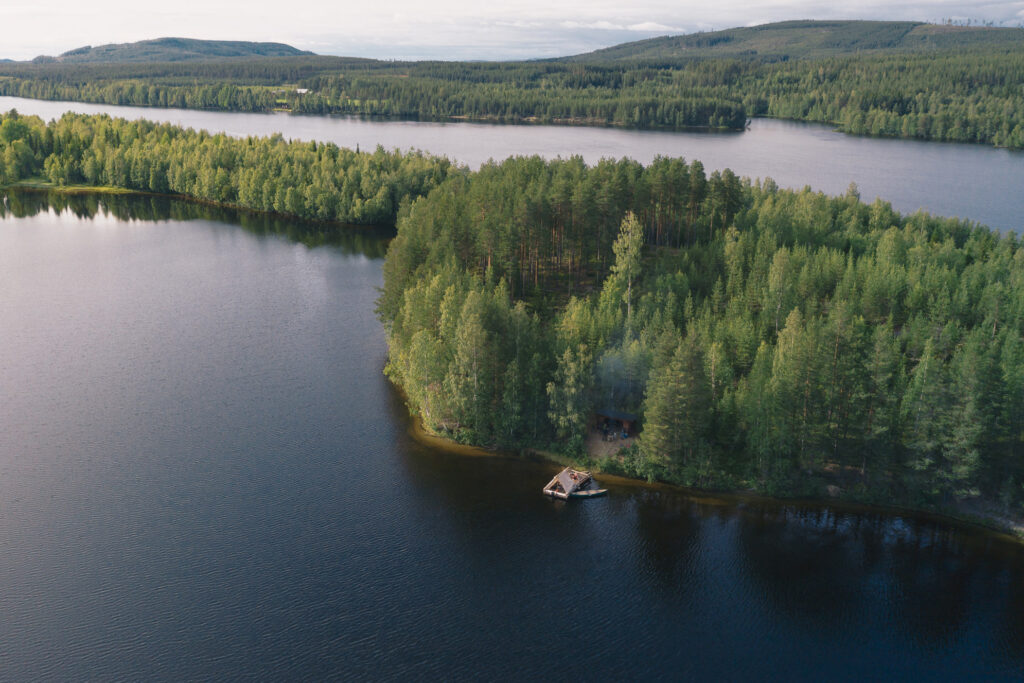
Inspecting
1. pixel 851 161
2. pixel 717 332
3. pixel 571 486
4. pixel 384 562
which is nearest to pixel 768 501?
pixel 571 486

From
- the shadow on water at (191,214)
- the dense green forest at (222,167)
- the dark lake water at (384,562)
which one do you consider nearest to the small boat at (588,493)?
the dark lake water at (384,562)

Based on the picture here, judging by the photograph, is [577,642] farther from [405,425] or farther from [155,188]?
[155,188]

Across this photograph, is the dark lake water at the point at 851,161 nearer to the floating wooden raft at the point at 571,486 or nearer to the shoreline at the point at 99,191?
the shoreline at the point at 99,191

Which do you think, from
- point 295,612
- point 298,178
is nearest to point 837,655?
point 295,612

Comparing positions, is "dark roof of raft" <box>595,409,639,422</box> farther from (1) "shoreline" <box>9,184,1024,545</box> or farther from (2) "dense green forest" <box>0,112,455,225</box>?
(2) "dense green forest" <box>0,112,455,225</box>

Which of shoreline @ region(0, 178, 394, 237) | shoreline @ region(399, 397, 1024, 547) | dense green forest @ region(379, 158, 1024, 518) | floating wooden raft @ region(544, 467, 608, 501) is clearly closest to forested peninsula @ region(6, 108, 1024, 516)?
dense green forest @ region(379, 158, 1024, 518)
